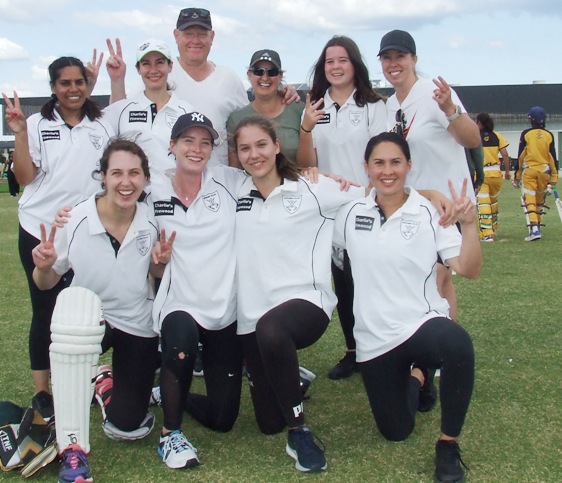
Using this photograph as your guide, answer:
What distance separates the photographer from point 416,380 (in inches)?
152

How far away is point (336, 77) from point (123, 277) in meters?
1.68

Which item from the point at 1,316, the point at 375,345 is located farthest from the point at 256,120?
the point at 1,316

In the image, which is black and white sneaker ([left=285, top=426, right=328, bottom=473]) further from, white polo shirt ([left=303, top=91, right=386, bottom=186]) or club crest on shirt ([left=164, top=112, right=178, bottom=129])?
club crest on shirt ([left=164, top=112, right=178, bottom=129])

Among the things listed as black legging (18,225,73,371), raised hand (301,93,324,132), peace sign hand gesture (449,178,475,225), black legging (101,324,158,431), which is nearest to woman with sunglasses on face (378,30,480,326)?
raised hand (301,93,324,132)

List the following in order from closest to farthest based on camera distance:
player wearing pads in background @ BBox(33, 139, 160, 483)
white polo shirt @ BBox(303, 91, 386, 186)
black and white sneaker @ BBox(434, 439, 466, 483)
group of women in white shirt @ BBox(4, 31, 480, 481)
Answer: black and white sneaker @ BBox(434, 439, 466, 483), group of women in white shirt @ BBox(4, 31, 480, 481), player wearing pads in background @ BBox(33, 139, 160, 483), white polo shirt @ BBox(303, 91, 386, 186)

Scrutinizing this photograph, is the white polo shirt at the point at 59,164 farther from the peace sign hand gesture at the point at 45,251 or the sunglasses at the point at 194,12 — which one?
the sunglasses at the point at 194,12

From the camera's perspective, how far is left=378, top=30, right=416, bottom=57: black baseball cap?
405cm

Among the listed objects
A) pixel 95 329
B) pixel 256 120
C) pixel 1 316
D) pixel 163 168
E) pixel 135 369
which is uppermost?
pixel 256 120

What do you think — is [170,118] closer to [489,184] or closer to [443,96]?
[443,96]

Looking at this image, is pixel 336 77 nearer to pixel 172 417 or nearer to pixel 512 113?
pixel 172 417

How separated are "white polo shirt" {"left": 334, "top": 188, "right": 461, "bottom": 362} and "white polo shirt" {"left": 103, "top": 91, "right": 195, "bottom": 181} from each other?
1.28 metres

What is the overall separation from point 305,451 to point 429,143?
6.03ft

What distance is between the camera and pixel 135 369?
378 cm

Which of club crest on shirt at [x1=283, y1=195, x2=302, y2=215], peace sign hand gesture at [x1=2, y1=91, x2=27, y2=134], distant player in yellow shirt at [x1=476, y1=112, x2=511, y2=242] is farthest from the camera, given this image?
distant player in yellow shirt at [x1=476, y1=112, x2=511, y2=242]
